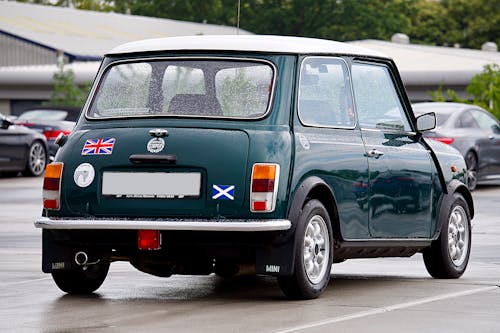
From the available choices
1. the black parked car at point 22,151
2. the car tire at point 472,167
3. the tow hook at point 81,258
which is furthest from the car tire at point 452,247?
the black parked car at point 22,151

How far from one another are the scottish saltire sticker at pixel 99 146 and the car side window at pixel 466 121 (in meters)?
17.0

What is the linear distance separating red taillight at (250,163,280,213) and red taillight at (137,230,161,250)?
0.66m

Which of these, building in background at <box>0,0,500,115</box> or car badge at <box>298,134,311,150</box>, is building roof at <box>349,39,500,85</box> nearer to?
building in background at <box>0,0,500,115</box>

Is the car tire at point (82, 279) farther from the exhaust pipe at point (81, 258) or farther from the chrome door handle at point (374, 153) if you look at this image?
the chrome door handle at point (374, 153)

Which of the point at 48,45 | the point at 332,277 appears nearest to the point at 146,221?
the point at 332,277

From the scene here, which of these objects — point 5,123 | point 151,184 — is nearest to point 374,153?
point 151,184

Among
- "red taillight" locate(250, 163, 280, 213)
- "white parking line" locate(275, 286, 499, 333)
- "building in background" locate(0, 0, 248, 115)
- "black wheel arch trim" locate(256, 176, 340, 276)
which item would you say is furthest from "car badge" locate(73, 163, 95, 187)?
"building in background" locate(0, 0, 248, 115)

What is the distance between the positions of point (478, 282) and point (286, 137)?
2464mm

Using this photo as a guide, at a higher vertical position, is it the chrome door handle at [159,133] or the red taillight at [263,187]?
the chrome door handle at [159,133]

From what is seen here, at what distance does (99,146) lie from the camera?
10094 mm

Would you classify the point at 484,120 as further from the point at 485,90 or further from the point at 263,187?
the point at 263,187

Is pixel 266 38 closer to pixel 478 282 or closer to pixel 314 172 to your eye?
pixel 314 172

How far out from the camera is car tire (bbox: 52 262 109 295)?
10.5m

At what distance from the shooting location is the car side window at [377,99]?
1114cm
